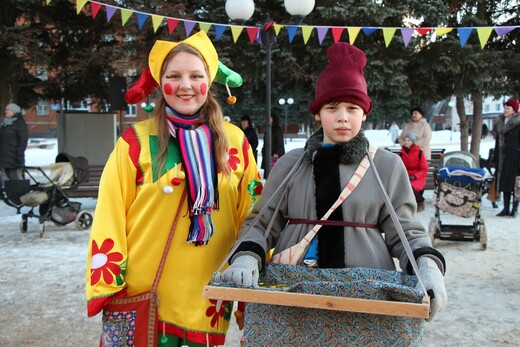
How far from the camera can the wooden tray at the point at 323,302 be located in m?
1.51

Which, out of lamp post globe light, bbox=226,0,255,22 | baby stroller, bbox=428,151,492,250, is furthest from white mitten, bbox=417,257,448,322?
lamp post globe light, bbox=226,0,255,22

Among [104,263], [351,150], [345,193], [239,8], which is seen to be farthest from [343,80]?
[239,8]

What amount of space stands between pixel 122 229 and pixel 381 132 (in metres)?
34.8

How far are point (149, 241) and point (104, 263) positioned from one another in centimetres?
20

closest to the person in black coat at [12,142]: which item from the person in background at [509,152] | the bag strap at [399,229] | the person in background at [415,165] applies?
the person in background at [415,165]

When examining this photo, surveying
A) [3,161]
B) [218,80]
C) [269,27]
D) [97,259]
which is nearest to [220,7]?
[269,27]

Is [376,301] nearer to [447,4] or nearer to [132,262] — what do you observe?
[132,262]

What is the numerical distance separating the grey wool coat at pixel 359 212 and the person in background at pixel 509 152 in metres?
7.43

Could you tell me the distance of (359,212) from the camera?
6.59 feet

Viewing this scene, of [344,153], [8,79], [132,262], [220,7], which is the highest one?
[220,7]

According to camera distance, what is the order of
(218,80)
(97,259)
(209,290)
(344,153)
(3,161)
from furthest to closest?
(3,161), (218,80), (97,259), (344,153), (209,290)

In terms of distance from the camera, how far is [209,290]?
171cm

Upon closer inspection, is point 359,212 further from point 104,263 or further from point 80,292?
point 80,292

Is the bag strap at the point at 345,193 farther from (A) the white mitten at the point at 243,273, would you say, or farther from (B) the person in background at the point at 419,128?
(B) the person in background at the point at 419,128
